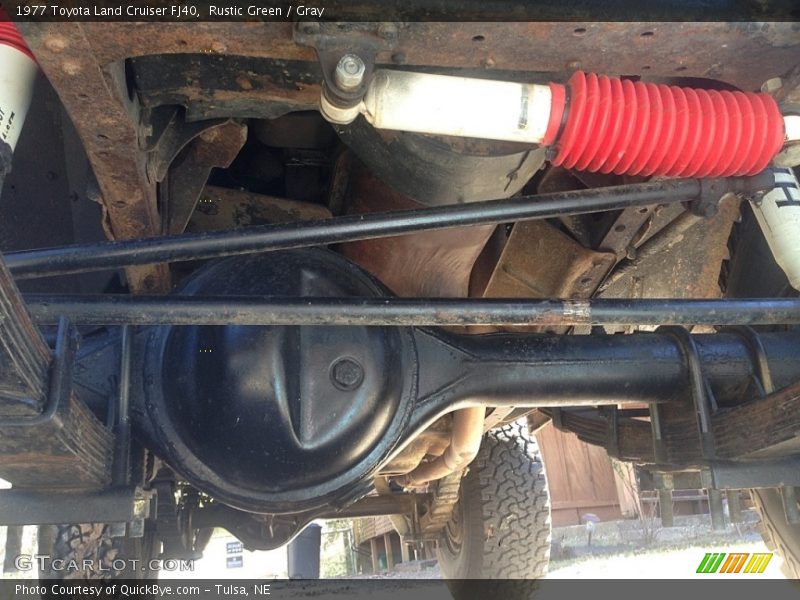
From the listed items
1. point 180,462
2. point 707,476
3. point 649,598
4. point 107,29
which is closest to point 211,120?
point 107,29

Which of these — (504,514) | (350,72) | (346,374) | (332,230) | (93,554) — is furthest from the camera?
(504,514)

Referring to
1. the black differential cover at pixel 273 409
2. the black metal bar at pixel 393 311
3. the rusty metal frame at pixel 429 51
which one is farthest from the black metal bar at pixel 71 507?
the rusty metal frame at pixel 429 51

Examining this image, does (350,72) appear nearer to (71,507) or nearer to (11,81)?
(11,81)

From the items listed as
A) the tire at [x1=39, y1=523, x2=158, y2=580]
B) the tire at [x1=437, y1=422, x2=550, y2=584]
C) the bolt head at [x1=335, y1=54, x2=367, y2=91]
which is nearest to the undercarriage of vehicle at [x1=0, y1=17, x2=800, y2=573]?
the bolt head at [x1=335, y1=54, x2=367, y2=91]

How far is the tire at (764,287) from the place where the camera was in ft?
5.10

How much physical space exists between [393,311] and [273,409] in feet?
1.10

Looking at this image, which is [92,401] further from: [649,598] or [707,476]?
[649,598]

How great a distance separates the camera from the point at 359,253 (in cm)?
173

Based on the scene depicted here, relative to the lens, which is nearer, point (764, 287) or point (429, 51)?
point (429, 51)

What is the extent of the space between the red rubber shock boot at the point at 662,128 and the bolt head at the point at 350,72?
0.28 m

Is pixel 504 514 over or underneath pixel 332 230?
underneath

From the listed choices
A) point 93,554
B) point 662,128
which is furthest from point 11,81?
point 93,554

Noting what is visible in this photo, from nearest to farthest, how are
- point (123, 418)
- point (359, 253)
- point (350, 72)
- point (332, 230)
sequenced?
point (350, 72) → point (332, 230) → point (123, 418) → point (359, 253)

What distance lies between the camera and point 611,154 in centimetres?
98
